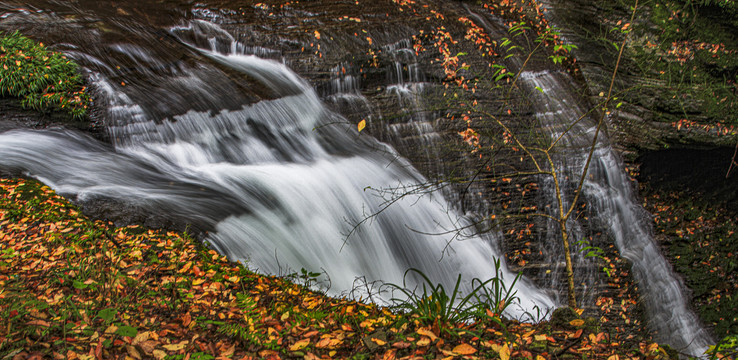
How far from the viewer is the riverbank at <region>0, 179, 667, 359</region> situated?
8.29 feet

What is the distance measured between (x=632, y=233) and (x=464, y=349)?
577 centimetres

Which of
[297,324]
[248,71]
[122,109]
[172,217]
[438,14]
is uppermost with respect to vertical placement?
[438,14]

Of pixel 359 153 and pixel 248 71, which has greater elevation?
pixel 248 71

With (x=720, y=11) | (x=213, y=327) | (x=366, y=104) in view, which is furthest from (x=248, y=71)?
(x=720, y=11)

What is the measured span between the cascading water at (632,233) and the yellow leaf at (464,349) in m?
4.85

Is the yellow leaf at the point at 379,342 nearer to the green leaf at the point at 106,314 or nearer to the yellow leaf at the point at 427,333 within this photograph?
the yellow leaf at the point at 427,333

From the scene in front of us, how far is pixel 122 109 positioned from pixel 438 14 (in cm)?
636

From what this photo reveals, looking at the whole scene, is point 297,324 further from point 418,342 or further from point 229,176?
point 229,176

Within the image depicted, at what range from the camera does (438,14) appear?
903 centimetres

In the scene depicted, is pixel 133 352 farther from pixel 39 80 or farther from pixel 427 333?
pixel 39 80

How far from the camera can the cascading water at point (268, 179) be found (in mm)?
4688

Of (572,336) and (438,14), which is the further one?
(438,14)

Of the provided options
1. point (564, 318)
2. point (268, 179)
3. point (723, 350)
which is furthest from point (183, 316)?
point (723, 350)

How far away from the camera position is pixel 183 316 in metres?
2.96
